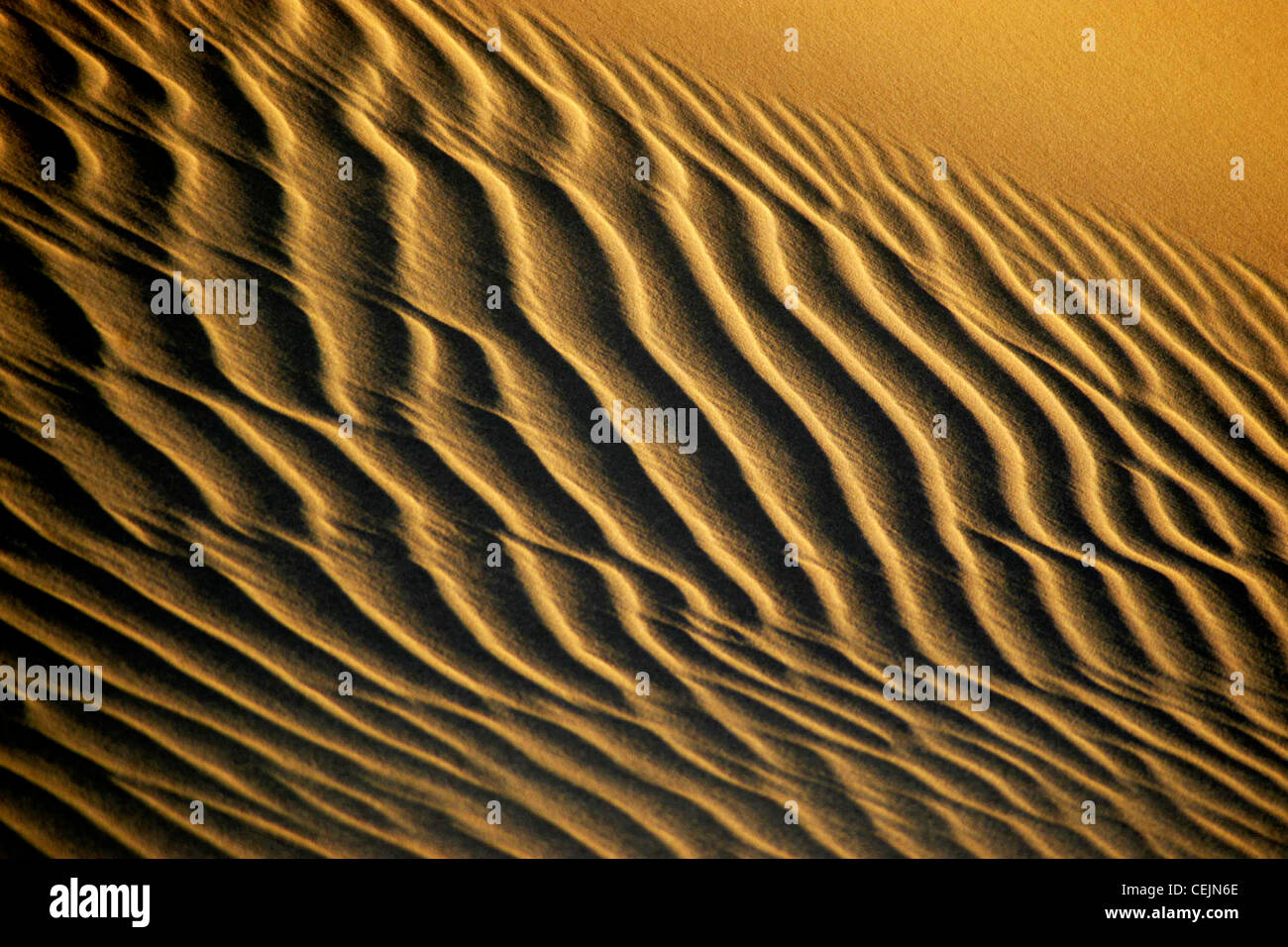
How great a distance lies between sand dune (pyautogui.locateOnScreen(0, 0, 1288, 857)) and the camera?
8.93ft

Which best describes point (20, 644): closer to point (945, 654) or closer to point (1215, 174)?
point (945, 654)

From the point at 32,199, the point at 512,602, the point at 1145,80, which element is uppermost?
the point at 1145,80

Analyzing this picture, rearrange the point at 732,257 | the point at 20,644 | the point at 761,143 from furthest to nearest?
the point at 761,143 → the point at 732,257 → the point at 20,644

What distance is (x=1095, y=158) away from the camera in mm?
3857

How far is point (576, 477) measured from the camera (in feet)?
9.93

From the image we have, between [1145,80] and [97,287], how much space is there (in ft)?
14.3

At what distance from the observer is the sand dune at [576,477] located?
272 centimetres

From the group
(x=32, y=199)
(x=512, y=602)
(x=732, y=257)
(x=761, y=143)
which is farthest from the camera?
(x=761, y=143)

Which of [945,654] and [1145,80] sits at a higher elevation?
[1145,80]

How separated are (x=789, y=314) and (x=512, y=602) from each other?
1.41 m

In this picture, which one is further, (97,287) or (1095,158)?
(1095,158)

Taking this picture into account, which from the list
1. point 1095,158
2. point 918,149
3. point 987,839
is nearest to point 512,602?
point 987,839

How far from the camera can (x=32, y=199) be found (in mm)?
3121
